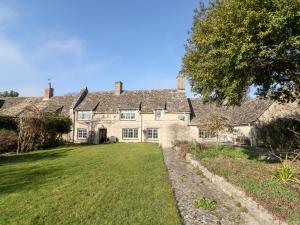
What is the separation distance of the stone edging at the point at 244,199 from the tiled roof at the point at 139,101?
22870 mm

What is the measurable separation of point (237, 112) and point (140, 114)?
14.5 meters

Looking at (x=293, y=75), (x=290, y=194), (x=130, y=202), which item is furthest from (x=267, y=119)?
(x=130, y=202)

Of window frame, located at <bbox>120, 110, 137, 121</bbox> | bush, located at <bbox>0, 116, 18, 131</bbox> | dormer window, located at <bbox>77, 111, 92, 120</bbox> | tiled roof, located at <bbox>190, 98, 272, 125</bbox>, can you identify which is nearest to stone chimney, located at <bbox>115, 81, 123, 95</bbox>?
window frame, located at <bbox>120, 110, 137, 121</bbox>

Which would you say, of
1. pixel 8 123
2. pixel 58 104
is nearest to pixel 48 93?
pixel 58 104

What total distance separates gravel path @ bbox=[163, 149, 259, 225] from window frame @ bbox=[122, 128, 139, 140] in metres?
23.2

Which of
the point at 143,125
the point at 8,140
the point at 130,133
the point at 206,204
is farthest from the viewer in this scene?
the point at 130,133

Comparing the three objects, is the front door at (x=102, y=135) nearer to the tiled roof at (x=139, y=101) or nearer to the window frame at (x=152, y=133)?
the tiled roof at (x=139, y=101)

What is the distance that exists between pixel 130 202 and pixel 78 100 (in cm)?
3348

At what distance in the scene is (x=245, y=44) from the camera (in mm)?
9633

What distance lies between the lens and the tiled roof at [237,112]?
28281 millimetres

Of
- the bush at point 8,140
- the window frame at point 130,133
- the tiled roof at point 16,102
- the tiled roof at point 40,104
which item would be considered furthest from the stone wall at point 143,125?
the bush at point 8,140

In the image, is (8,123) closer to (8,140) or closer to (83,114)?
(8,140)

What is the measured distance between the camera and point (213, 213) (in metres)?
7.74

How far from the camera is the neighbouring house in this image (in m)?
34.0
